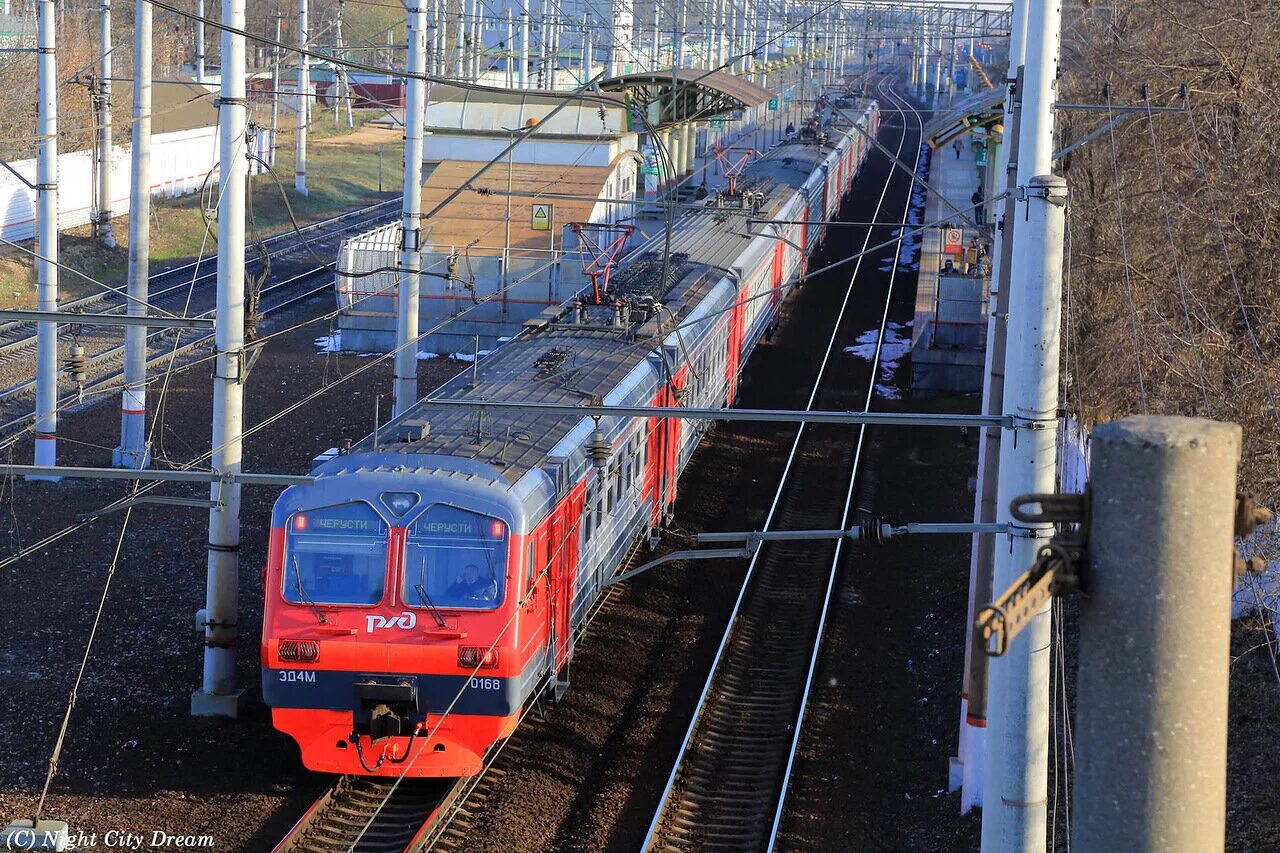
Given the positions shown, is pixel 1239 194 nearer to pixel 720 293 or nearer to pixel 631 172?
pixel 720 293

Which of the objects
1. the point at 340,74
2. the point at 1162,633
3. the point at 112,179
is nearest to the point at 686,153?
the point at 112,179

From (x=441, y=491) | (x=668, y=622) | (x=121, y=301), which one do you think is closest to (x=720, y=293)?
(x=668, y=622)

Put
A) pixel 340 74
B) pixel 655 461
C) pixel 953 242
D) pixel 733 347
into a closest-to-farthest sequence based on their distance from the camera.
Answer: pixel 655 461, pixel 733 347, pixel 340 74, pixel 953 242

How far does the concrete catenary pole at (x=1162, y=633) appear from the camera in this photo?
3.58 meters

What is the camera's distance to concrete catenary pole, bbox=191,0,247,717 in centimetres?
1271

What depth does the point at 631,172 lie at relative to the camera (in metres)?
37.9

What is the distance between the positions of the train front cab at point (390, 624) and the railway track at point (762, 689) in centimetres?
177

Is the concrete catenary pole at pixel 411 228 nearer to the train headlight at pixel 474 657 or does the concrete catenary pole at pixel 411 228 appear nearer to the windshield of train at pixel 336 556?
the windshield of train at pixel 336 556

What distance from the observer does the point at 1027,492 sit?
7.81 m

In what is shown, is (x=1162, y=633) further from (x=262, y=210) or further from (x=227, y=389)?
(x=262, y=210)

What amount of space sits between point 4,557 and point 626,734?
7712mm

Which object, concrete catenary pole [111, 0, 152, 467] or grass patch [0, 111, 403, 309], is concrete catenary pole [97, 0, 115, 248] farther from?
concrete catenary pole [111, 0, 152, 467]

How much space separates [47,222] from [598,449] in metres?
10.2

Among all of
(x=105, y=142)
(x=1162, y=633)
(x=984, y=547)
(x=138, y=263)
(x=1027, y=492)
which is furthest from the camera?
(x=105, y=142)
